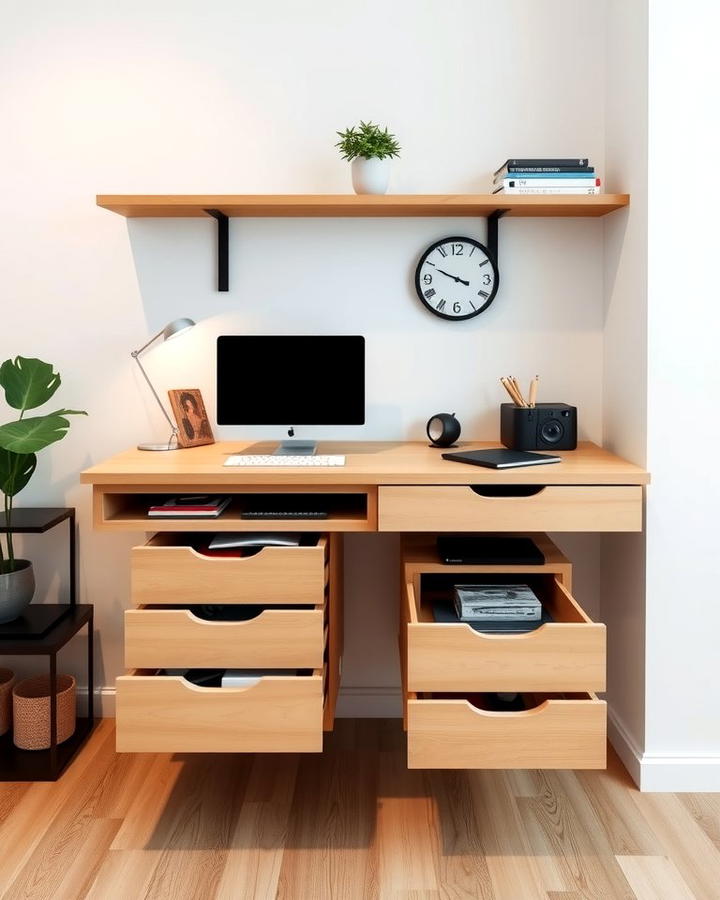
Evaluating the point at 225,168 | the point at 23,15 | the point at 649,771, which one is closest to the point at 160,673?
the point at 649,771

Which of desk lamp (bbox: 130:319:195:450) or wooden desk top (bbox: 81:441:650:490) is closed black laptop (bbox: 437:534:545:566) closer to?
wooden desk top (bbox: 81:441:650:490)

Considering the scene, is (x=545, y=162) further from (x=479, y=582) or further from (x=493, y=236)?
(x=479, y=582)

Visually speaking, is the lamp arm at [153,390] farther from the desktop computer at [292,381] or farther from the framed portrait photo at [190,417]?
the desktop computer at [292,381]

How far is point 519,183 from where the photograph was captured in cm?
233

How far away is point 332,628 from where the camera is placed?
2205 mm

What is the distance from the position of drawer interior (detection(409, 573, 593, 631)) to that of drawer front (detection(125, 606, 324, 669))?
26 cm

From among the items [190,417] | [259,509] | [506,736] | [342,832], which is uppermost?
[190,417]

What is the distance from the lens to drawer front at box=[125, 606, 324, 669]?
1.92m

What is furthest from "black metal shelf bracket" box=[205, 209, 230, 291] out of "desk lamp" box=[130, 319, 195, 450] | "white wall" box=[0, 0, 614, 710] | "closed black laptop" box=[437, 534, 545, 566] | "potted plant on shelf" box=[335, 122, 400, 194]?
"closed black laptop" box=[437, 534, 545, 566]

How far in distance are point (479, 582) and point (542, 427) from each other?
0.50 meters

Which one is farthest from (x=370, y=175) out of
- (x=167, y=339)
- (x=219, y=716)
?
(x=219, y=716)

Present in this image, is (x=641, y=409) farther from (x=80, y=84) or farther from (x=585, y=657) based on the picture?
(x=80, y=84)

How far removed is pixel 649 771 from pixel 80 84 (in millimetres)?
2626

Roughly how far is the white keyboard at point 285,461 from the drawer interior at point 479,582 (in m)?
0.41
